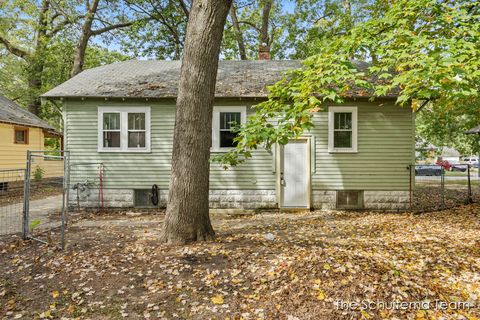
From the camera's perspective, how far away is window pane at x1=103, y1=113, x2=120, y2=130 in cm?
1004

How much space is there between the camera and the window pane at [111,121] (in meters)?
10.0

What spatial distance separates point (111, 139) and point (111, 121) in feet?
2.07

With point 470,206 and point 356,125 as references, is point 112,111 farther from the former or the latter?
point 470,206

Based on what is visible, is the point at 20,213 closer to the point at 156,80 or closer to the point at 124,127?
the point at 124,127

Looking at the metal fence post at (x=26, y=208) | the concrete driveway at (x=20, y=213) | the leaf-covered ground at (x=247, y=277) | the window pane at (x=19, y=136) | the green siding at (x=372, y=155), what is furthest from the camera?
the window pane at (x=19, y=136)

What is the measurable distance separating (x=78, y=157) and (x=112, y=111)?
1.99 m

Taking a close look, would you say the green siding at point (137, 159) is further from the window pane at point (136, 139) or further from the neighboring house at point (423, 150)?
the neighboring house at point (423, 150)

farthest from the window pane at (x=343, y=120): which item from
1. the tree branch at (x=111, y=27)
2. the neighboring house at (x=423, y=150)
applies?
the neighboring house at (x=423, y=150)

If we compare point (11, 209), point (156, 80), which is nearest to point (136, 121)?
point (156, 80)

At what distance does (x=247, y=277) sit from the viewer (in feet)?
14.0

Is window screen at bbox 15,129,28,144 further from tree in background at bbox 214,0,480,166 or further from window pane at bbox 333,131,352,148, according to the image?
window pane at bbox 333,131,352,148

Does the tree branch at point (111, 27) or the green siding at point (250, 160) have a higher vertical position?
the tree branch at point (111, 27)

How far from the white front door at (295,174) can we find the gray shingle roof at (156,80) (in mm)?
2113

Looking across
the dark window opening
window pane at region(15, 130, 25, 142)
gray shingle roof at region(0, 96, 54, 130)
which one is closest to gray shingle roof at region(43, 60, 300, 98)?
the dark window opening
